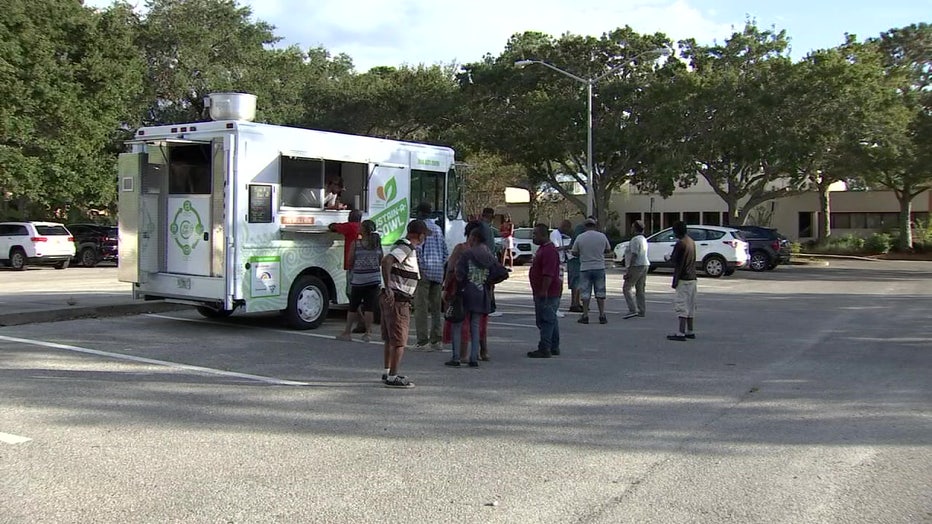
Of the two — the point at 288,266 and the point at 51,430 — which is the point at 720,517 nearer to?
the point at 51,430

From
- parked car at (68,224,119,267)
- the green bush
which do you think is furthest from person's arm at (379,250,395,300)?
the green bush

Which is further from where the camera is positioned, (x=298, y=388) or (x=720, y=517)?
(x=298, y=388)

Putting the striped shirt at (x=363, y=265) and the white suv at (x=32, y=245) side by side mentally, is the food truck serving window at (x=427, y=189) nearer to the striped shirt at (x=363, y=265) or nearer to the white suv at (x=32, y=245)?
the striped shirt at (x=363, y=265)

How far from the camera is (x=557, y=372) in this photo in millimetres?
8688

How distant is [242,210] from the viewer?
1036 centimetres

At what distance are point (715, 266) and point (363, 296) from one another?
54.4ft

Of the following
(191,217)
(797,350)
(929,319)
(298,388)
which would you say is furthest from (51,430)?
(929,319)

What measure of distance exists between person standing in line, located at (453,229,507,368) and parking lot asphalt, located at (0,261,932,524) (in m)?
0.42

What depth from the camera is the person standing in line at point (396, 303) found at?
24.5 ft

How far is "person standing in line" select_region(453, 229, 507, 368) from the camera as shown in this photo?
8781 mm

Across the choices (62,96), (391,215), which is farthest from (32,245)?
(391,215)

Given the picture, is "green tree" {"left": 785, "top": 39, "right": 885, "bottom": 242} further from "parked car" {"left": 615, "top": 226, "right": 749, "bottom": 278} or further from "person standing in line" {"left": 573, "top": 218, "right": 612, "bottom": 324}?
"person standing in line" {"left": 573, "top": 218, "right": 612, "bottom": 324}

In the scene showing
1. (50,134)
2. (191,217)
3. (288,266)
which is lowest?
(288,266)

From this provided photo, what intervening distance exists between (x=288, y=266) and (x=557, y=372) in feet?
14.1
